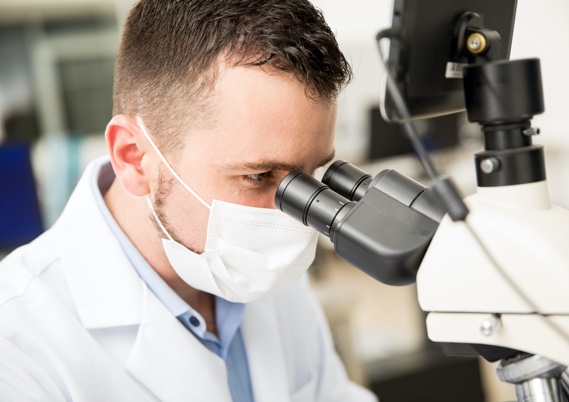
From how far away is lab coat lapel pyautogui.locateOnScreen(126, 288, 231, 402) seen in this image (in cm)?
101

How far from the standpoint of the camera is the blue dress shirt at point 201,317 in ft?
3.63

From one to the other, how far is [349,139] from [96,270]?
3.98m

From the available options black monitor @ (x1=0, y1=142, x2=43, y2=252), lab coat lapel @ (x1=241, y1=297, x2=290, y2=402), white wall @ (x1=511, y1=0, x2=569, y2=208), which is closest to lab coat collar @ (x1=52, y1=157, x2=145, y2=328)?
lab coat lapel @ (x1=241, y1=297, x2=290, y2=402)

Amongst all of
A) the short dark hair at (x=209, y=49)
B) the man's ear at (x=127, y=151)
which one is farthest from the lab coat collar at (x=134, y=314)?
the short dark hair at (x=209, y=49)

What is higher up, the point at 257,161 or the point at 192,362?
the point at 257,161

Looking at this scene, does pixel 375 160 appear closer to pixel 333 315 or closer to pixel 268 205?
pixel 333 315

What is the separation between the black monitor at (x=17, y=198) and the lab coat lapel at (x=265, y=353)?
1.19 m

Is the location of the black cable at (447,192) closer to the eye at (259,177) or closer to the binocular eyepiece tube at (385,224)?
the binocular eyepiece tube at (385,224)

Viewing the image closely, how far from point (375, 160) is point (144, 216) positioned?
283cm

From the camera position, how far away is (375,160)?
12.5ft

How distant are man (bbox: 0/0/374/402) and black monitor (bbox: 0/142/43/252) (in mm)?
1097

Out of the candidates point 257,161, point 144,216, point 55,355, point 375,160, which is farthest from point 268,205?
point 375,160

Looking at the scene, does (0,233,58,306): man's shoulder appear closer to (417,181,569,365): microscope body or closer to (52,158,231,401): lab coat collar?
(52,158,231,401): lab coat collar

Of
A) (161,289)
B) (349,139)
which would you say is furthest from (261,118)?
(349,139)
